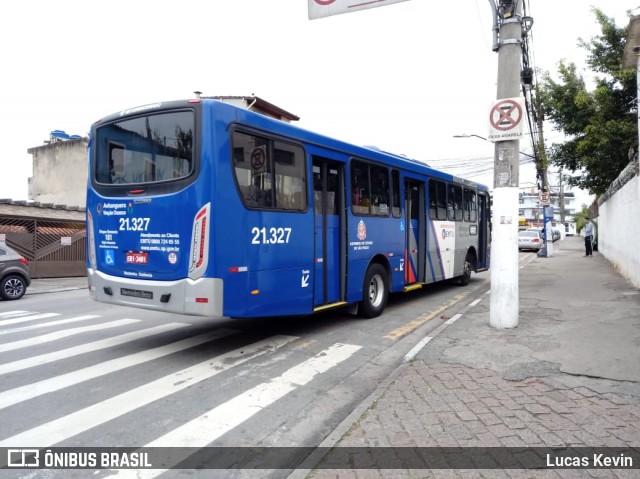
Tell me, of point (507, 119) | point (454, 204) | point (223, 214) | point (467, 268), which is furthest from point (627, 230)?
point (223, 214)

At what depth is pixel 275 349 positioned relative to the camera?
6297mm

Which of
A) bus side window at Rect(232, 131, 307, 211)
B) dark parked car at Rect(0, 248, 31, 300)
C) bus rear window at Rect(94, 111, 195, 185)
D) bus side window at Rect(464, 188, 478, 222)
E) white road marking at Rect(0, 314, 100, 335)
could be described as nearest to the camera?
bus rear window at Rect(94, 111, 195, 185)

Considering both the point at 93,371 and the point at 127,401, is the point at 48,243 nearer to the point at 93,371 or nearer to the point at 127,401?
the point at 93,371

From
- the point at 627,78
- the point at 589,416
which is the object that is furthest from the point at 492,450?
the point at 627,78

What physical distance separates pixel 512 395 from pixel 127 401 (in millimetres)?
3751

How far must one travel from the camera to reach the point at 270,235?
5.86 meters

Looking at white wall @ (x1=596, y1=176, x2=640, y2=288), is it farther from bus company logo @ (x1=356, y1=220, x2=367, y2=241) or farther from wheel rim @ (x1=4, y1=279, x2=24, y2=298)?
wheel rim @ (x1=4, y1=279, x2=24, y2=298)

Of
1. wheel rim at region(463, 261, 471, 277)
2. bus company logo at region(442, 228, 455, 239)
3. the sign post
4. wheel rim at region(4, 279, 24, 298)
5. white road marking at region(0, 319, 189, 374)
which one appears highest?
the sign post

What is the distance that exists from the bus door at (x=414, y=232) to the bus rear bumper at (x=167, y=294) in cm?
535

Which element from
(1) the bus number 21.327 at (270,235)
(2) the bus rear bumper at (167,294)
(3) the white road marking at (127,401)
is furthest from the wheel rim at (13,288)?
(1) the bus number 21.327 at (270,235)

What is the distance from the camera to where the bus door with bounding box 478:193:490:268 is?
46.7 ft

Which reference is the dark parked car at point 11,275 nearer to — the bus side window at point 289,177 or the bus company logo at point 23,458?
the bus side window at point 289,177

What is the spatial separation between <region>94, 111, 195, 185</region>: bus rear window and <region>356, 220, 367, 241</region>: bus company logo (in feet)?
11.1

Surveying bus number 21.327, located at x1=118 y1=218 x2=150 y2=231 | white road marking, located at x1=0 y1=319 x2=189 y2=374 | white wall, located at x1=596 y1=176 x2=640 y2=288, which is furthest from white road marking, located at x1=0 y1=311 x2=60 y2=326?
white wall, located at x1=596 y1=176 x2=640 y2=288
